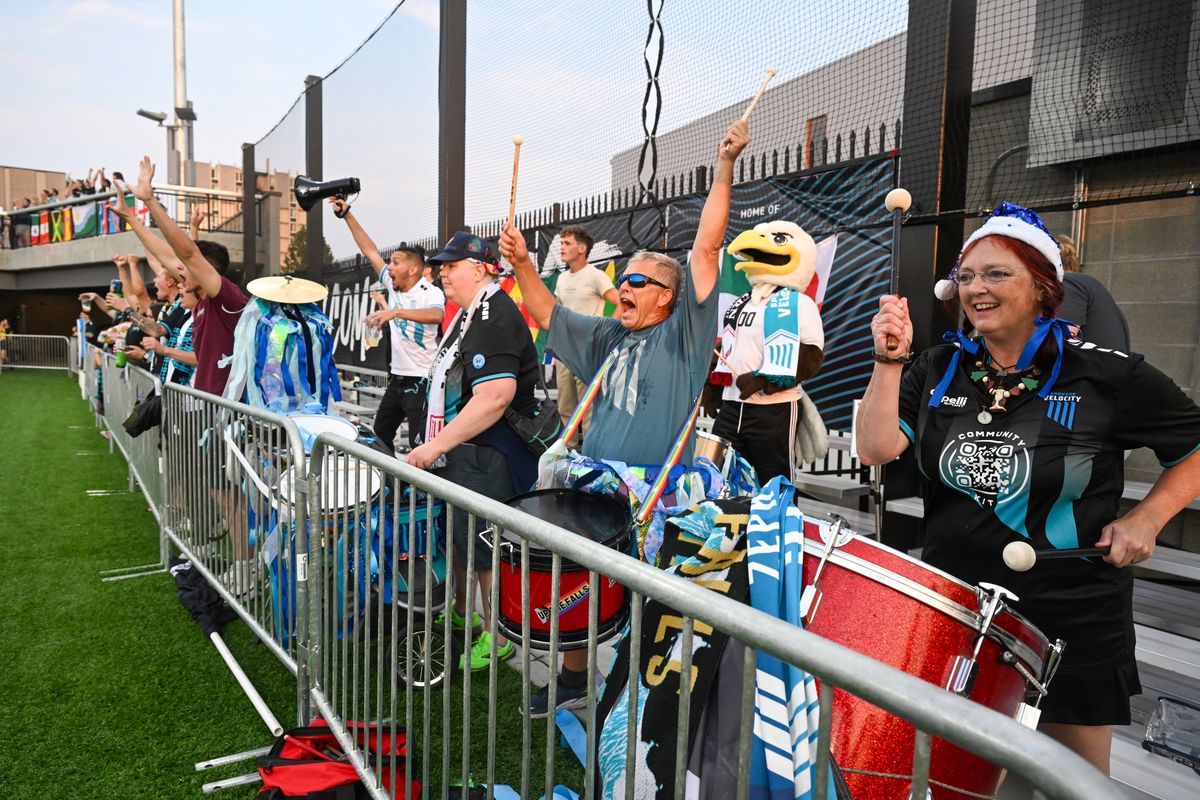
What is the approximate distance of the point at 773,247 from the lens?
14.3ft

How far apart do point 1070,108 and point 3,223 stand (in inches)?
1362

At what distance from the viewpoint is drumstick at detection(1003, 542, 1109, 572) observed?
169 cm

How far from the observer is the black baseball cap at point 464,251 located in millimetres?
3385

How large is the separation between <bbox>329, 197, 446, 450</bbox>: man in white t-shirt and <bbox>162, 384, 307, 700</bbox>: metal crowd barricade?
1.33 m

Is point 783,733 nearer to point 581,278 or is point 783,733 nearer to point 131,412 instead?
point 581,278

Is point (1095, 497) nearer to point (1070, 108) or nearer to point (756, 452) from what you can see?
point (756, 452)

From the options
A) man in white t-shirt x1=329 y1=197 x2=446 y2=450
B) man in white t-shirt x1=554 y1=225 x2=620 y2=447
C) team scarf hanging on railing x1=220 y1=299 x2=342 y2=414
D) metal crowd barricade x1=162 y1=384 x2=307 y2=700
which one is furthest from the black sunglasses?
man in white t-shirt x1=554 y1=225 x2=620 y2=447

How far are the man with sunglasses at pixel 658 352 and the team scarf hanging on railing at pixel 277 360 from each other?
1.92 metres

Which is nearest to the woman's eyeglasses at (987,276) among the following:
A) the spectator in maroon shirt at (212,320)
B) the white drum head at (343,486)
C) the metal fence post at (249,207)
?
the white drum head at (343,486)

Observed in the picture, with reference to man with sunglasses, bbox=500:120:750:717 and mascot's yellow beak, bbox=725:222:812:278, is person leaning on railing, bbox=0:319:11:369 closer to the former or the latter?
mascot's yellow beak, bbox=725:222:812:278

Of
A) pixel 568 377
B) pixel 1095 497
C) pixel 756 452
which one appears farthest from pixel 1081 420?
pixel 568 377

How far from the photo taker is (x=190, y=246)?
416 centimetres

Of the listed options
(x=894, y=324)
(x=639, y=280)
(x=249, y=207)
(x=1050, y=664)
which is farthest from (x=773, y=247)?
(x=249, y=207)

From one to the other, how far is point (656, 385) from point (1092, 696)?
1.52 metres
